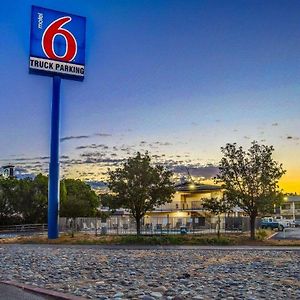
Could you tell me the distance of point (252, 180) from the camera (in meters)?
37.9

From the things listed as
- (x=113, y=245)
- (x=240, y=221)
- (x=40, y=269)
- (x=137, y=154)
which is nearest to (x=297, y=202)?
(x=240, y=221)

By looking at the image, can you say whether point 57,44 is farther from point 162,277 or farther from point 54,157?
point 162,277

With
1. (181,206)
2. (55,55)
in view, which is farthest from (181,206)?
(55,55)

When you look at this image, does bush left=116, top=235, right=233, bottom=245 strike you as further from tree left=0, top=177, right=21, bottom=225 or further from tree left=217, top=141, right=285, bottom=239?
tree left=0, top=177, right=21, bottom=225

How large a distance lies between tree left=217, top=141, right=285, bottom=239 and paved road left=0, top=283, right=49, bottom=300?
85.0 feet

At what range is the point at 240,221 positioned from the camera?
2031 inches

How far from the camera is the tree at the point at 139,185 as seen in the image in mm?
41625

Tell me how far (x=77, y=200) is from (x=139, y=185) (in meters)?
18.3

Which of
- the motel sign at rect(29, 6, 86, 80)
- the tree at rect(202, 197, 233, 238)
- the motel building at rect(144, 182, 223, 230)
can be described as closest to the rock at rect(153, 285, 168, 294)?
the tree at rect(202, 197, 233, 238)

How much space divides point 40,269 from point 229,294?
8.07 m

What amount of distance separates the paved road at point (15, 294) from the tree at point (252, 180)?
25908 millimetres

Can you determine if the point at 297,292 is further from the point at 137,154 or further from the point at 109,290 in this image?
the point at 137,154

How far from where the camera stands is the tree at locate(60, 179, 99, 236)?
57275 millimetres

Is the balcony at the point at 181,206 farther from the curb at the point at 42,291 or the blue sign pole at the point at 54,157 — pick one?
the curb at the point at 42,291
